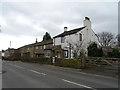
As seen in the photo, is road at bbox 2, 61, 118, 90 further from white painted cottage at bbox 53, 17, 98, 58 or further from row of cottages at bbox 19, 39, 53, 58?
row of cottages at bbox 19, 39, 53, 58

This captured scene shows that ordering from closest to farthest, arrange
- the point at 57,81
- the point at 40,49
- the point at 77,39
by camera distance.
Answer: the point at 57,81 < the point at 77,39 < the point at 40,49

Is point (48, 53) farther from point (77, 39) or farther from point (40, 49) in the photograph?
point (40, 49)

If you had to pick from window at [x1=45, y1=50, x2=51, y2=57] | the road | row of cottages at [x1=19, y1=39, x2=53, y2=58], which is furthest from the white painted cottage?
the road

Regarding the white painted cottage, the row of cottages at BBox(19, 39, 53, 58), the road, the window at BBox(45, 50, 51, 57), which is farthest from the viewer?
the row of cottages at BBox(19, 39, 53, 58)

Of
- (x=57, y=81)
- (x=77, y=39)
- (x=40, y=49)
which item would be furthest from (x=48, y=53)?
(x=57, y=81)

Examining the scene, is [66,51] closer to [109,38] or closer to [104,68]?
[104,68]

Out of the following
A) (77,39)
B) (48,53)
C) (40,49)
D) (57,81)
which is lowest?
(57,81)

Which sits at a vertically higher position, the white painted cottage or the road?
the white painted cottage

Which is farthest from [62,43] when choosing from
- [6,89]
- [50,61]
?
[6,89]

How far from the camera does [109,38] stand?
232 ft

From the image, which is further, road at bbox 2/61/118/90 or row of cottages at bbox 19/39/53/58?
row of cottages at bbox 19/39/53/58

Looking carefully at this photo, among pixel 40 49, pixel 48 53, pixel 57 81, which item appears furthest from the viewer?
pixel 40 49

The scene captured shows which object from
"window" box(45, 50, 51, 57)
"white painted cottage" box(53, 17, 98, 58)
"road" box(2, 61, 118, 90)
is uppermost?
"white painted cottage" box(53, 17, 98, 58)

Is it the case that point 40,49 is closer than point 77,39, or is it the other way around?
point 77,39
